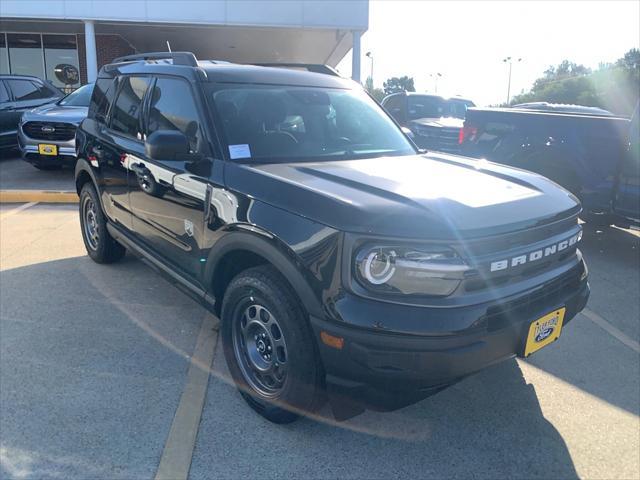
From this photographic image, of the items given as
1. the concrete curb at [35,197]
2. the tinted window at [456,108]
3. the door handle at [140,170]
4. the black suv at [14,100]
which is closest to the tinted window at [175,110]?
the door handle at [140,170]

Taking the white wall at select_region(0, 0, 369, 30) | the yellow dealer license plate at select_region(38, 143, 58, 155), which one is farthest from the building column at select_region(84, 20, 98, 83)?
the yellow dealer license plate at select_region(38, 143, 58, 155)

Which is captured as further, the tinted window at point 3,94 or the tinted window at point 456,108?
the tinted window at point 456,108

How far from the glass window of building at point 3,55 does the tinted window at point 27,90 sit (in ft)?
29.1

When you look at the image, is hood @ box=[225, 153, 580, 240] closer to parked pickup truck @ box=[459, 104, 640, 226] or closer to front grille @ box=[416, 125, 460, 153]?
parked pickup truck @ box=[459, 104, 640, 226]

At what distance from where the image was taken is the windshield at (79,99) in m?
10.1

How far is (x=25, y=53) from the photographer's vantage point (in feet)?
62.5

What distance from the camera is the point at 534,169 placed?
21.5ft

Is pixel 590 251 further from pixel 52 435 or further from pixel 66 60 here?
pixel 66 60

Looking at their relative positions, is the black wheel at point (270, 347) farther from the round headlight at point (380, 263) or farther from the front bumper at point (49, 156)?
the front bumper at point (49, 156)

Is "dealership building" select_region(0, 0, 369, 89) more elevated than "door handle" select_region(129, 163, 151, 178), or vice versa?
"dealership building" select_region(0, 0, 369, 89)

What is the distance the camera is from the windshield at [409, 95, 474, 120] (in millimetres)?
12734

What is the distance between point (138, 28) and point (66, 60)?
13.0 ft

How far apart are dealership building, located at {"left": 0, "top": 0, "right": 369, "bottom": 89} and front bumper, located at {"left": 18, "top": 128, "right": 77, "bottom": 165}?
23.7ft

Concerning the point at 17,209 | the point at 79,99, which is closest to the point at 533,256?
the point at 17,209
